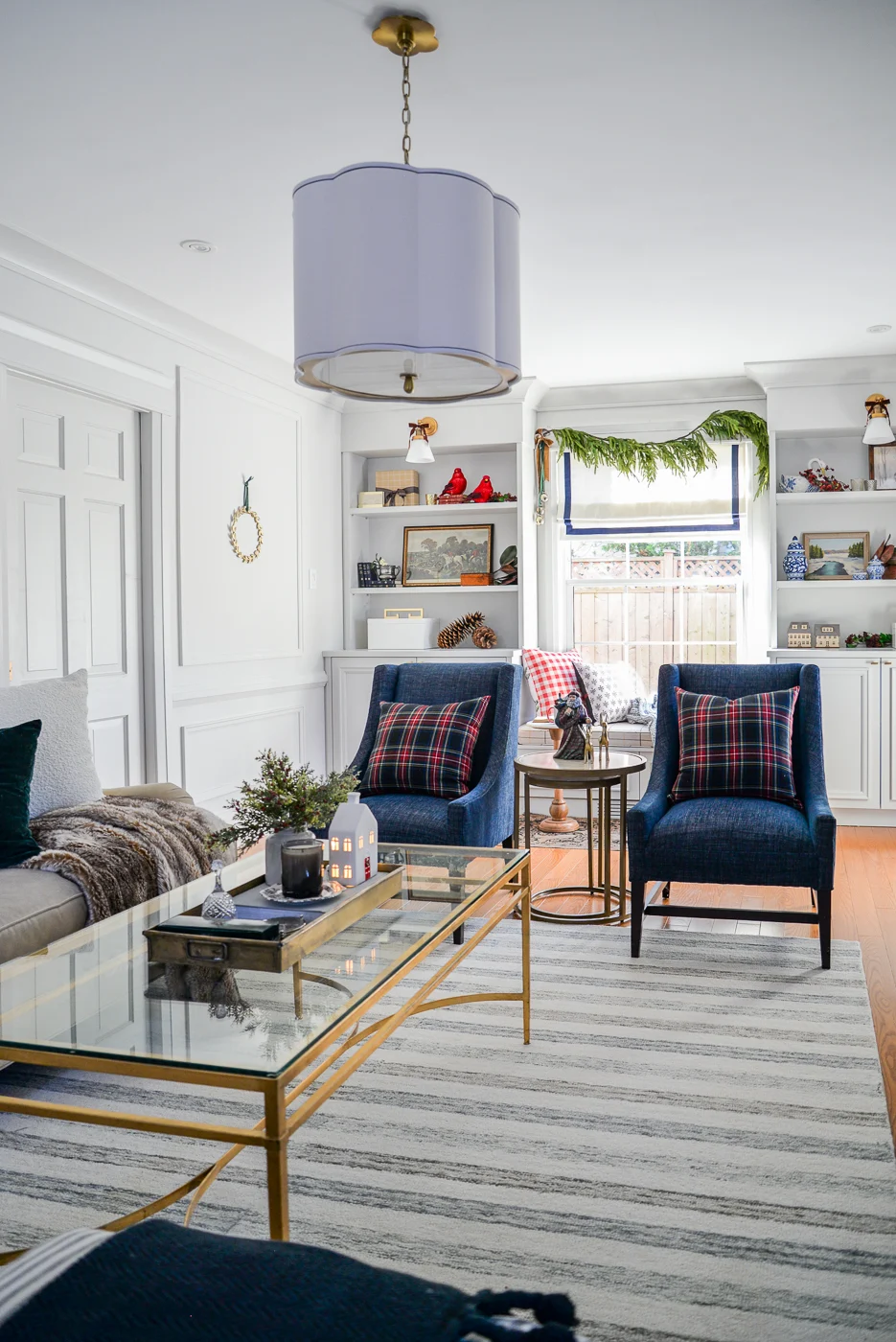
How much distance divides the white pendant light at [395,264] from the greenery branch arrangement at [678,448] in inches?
164

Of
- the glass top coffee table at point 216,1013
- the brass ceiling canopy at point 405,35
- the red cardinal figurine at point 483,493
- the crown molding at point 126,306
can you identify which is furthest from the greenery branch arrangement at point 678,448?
the glass top coffee table at point 216,1013

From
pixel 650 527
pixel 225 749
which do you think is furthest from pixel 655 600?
pixel 225 749

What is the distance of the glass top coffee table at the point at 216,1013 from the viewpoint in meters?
1.54

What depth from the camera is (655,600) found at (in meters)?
6.69

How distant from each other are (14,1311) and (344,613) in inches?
243

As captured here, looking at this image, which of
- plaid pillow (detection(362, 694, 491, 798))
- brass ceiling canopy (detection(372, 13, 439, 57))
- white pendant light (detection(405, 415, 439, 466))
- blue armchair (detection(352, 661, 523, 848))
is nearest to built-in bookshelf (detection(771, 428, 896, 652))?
white pendant light (detection(405, 415, 439, 466))

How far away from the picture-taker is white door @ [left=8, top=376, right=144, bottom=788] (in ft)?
13.2

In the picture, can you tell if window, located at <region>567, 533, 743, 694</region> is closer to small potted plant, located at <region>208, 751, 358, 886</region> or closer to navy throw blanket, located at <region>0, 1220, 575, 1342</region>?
small potted plant, located at <region>208, 751, 358, 886</region>

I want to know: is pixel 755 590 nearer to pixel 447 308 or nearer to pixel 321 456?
pixel 321 456

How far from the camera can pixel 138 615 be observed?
4.77 meters

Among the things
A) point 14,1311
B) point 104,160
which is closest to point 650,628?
point 104,160

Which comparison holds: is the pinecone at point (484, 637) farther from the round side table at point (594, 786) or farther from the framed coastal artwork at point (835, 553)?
the round side table at point (594, 786)

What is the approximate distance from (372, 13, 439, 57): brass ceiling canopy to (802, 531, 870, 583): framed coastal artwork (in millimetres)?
4268

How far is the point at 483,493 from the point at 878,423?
225cm
